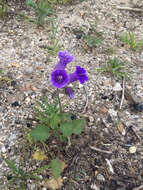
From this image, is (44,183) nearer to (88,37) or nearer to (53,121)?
(53,121)

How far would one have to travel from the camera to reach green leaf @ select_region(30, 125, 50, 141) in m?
1.84

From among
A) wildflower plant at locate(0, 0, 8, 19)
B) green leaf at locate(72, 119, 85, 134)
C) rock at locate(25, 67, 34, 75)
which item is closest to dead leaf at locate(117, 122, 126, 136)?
green leaf at locate(72, 119, 85, 134)

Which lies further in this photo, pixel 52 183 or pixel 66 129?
pixel 52 183

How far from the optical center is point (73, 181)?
200 cm

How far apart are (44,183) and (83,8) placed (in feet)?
9.30

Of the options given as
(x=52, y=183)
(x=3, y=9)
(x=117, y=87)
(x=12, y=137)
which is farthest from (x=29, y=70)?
(x=52, y=183)

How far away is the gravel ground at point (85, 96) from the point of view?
2.08 m

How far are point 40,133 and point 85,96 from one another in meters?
0.92

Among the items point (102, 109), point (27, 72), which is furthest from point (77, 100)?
point (27, 72)

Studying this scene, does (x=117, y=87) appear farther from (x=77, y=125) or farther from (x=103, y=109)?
(x=77, y=125)

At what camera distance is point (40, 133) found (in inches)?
73.5

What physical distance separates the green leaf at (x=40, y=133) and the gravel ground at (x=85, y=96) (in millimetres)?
353

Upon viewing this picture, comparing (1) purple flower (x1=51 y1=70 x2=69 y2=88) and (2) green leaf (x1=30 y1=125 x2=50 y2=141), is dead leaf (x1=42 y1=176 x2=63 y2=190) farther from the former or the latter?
(1) purple flower (x1=51 y1=70 x2=69 y2=88)

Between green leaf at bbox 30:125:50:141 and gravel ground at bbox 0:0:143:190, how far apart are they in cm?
35
